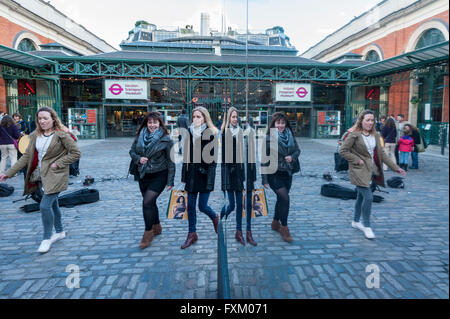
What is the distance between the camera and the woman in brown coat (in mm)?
3852

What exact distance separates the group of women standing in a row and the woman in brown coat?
0.77 meters

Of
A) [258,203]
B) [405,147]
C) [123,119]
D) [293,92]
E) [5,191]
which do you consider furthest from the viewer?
[123,119]

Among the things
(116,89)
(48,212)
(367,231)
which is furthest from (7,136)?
(116,89)

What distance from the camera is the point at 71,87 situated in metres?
25.2

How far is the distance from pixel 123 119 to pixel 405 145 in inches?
832

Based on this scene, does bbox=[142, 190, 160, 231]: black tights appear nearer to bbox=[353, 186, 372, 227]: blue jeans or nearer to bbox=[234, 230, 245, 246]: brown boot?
bbox=[234, 230, 245, 246]: brown boot

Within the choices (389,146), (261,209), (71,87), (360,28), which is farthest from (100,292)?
(71,87)

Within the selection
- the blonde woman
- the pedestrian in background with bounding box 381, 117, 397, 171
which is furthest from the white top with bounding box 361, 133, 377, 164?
the pedestrian in background with bounding box 381, 117, 397, 171

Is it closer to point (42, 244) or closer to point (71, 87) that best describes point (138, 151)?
point (42, 244)

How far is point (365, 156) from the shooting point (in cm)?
389

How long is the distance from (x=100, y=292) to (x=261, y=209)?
2.06 m

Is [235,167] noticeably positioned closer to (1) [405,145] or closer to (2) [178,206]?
(2) [178,206]

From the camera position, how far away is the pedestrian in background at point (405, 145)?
818 centimetres

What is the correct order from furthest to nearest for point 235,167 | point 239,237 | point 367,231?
point 367,231, point 235,167, point 239,237
